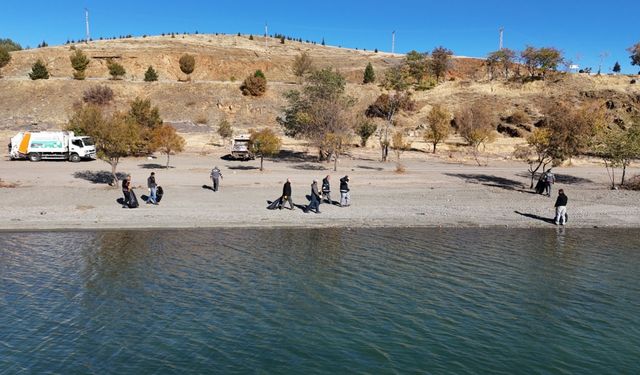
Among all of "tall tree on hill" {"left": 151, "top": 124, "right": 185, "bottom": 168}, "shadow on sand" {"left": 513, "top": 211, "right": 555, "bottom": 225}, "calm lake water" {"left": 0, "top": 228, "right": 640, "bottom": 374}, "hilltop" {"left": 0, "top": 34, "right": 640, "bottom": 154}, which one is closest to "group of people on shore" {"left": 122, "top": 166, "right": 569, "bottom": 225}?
"shadow on sand" {"left": 513, "top": 211, "right": 555, "bottom": 225}

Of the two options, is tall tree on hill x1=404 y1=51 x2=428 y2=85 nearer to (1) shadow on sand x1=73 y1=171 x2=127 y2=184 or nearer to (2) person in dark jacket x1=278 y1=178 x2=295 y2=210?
(1) shadow on sand x1=73 y1=171 x2=127 y2=184

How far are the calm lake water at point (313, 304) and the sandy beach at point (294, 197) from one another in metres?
2.22

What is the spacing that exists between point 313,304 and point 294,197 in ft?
47.4

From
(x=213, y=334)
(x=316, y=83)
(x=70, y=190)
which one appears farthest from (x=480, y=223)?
(x=316, y=83)

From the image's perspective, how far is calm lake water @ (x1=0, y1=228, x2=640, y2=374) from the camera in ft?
35.2

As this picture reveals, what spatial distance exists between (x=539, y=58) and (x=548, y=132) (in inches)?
2121

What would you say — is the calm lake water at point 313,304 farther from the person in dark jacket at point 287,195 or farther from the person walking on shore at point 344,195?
the person walking on shore at point 344,195

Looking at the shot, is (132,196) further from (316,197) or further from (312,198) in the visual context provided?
(316,197)

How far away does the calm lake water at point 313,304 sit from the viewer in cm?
1073

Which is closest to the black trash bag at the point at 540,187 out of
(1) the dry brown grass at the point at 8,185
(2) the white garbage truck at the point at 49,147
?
(1) the dry brown grass at the point at 8,185

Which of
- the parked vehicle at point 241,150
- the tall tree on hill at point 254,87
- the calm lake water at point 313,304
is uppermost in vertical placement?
the tall tree on hill at point 254,87

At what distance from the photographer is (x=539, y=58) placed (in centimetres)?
7800

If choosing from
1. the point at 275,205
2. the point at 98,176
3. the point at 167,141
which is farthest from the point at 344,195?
the point at 167,141

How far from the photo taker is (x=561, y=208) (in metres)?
23.5
